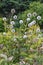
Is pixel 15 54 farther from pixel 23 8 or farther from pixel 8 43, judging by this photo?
pixel 23 8

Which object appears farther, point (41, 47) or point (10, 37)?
point (10, 37)

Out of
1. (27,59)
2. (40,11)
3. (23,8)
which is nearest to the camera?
(27,59)

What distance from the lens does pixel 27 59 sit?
4.66 m

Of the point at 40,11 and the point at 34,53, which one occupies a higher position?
the point at 34,53

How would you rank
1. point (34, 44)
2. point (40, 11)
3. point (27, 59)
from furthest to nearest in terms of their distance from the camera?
point (40, 11) → point (34, 44) → point (27, 59)

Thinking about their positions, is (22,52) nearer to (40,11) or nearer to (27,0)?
(40,11)

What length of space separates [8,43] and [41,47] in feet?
1.97

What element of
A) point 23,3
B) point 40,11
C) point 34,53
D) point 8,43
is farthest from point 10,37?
point 23,3

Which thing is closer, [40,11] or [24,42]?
[24,42]

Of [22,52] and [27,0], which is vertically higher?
[22,52]

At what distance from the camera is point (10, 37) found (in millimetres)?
5297

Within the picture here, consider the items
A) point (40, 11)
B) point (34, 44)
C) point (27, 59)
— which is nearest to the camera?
point (27, 59)

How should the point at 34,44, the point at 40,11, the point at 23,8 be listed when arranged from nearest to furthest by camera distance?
the point at 34,44
the point at 40,11
the point at 23,8

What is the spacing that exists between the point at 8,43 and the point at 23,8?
3925 millimetres
